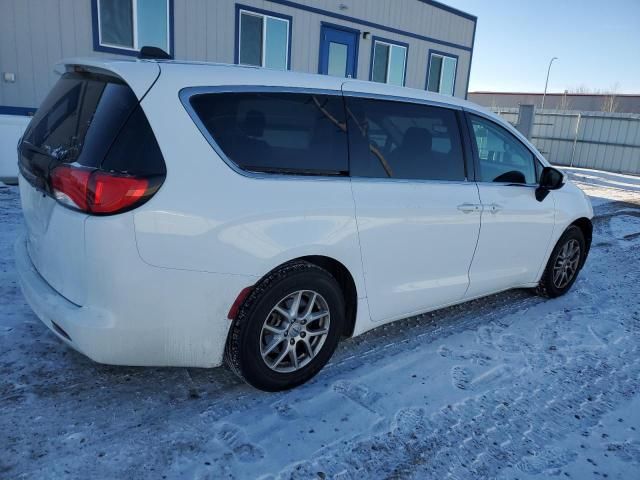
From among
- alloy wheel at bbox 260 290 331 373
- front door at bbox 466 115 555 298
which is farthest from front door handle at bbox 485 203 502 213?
alloy wheel at bbox 260 290 331 373

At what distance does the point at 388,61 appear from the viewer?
1316 cm

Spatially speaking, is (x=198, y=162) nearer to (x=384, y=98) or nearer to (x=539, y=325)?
(x=384, y=98)

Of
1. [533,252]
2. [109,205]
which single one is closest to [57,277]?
[109,205]

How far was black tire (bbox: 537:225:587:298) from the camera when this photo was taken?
4547mm

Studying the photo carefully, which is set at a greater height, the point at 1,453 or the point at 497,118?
the point at 497,118

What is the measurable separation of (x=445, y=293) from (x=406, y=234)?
0.70 metres

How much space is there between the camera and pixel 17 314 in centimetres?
355

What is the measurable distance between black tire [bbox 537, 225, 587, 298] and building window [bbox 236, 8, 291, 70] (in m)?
6.90

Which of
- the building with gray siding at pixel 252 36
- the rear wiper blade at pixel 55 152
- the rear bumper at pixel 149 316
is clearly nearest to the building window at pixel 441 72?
the building with gray siding at pixel 252 36

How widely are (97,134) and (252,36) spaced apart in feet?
28.8

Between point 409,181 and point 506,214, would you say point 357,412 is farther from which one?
point 506,214

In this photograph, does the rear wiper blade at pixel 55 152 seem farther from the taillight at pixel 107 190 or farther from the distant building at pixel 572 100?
the distant building at pixel 572 100

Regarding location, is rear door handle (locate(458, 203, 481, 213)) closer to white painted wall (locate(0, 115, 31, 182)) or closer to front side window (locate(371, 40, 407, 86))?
white painted wall (locate(0, 115, 31, 182))

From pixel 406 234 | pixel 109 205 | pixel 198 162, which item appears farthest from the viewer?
pixel 406 234
